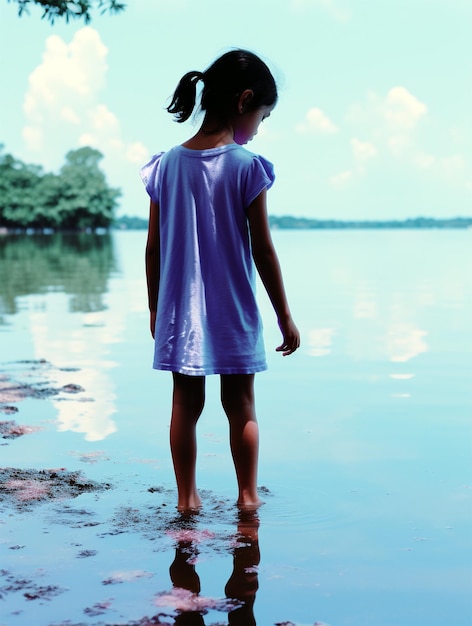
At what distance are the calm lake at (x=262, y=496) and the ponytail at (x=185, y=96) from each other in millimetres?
1410

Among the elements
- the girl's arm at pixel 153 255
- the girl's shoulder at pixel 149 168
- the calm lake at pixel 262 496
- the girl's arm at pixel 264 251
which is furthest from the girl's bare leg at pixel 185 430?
the girl's shoulder at pixel 149 168

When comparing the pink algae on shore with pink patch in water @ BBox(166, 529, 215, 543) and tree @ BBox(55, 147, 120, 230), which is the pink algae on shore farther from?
tree @ BBox(55, 147, 120, 230)

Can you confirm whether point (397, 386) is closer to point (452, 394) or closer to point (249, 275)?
point (452, 394)

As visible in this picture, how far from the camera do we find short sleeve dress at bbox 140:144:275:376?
347cm

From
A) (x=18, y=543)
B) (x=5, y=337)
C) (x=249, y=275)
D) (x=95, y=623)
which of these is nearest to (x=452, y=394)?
(x=249, y=275)

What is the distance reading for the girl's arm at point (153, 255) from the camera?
3646mm

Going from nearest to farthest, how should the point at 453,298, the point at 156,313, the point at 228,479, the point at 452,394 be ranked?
1. the point at 156,313
2. the point at 228,479
3. the point at 452,394
4. the point at 453,298

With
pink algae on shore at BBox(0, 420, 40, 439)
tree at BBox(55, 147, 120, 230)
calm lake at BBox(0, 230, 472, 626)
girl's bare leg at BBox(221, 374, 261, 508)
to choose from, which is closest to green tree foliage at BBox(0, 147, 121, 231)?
tree at BBox(55, 147, 120, 230)

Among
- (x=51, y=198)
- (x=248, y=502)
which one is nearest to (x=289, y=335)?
(x=248, y=502)

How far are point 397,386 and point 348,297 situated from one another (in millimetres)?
7376

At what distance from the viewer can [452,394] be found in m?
5.86

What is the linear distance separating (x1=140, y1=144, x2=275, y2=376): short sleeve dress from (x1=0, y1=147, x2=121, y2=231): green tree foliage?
258 feet

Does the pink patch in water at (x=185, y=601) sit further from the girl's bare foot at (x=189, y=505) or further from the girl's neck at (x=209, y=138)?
the girl's neck at (x=209, y=138)

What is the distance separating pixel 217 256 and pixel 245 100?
0.57 meters
